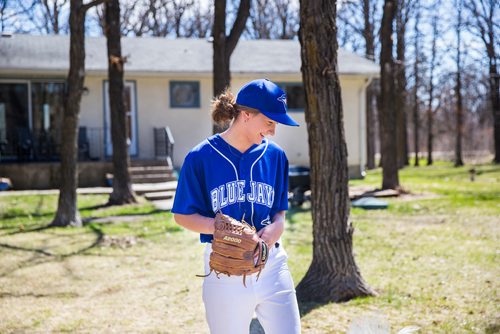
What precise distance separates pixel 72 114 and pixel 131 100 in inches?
321

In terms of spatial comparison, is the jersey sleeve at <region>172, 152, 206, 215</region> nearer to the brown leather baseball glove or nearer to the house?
the brown leather baseball glove

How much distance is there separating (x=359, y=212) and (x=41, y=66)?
1082cm

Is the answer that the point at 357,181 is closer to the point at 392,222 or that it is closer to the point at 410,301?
the point at 392,222

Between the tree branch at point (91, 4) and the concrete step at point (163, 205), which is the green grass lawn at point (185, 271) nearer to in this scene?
the concrete step at point (163, 205)

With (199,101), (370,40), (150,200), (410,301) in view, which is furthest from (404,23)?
(410,301)

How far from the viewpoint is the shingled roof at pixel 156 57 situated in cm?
1747

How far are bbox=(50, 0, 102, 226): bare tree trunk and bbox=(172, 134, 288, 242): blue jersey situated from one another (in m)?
7.96

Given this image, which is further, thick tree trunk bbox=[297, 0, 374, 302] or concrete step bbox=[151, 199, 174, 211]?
concrete step bbox=[151, 199, 174, 211]

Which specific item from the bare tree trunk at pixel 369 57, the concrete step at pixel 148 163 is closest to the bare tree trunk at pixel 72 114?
the concrete step at pixel 148 163

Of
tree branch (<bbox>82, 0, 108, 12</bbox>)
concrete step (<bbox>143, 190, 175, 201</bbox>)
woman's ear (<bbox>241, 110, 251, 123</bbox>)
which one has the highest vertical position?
tree branch (<bbox>82, 0, 108, 12</bbox>)

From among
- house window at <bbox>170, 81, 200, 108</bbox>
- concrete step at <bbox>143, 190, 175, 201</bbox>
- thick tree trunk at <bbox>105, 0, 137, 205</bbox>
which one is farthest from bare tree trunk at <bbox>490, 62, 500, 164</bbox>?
thick tree trunk at <bbox>105, 0, 137, 205</bbox>

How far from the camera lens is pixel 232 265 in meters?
2.71

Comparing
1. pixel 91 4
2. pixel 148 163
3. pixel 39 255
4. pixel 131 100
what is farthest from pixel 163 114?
pixel 39 255

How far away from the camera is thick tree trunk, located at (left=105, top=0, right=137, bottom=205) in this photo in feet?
43.3
